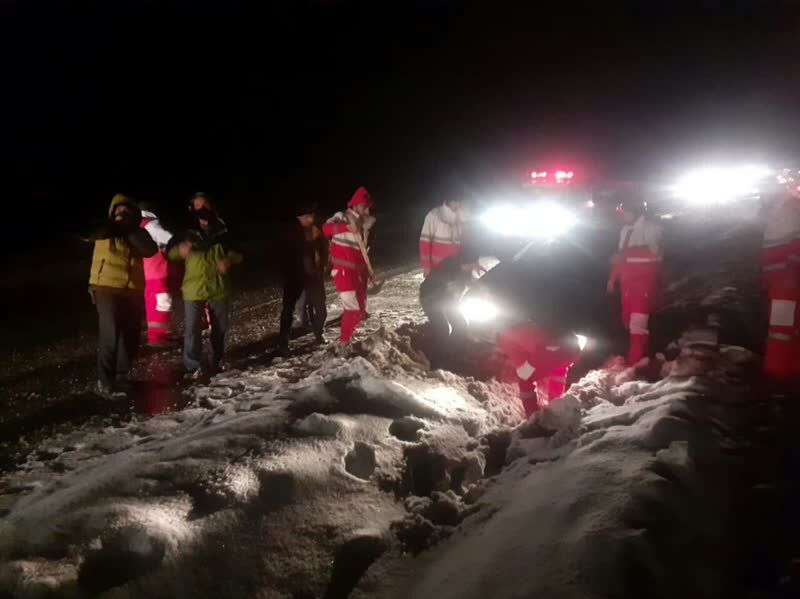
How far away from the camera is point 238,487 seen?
361 centimetres

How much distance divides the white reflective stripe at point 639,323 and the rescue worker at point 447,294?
1798 millimetres

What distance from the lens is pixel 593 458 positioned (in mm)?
3707


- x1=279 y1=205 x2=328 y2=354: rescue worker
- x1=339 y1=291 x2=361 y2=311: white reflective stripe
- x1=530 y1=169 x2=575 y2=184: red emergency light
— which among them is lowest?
x1=339 y1=291 x2=361 y2=311: white reflective stripe

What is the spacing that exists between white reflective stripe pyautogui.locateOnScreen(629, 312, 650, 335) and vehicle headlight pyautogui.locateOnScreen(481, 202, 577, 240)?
4.46 meters

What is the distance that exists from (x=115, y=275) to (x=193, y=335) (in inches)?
37.6

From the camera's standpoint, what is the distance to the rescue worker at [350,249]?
6.74 metres

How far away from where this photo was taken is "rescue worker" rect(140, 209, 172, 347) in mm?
6953

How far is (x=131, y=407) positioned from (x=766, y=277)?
5475 millimetres

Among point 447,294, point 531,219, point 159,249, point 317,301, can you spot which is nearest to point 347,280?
point 317,301

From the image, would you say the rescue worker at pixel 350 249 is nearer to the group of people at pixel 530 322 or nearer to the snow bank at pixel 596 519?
the group of people at pixel 530 322

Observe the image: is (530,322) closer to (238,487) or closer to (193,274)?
(238,487)

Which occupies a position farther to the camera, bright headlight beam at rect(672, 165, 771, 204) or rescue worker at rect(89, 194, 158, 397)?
bright headlight beam at rect(672, 165, 771, 204)

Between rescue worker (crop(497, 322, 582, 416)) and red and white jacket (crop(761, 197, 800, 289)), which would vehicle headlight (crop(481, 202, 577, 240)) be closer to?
red and white jacket (crop(761, 197, 800, 289))

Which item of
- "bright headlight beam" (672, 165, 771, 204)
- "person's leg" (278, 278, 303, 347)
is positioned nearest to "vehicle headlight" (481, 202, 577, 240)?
"person's leg" (278, 278, 303, 347)
